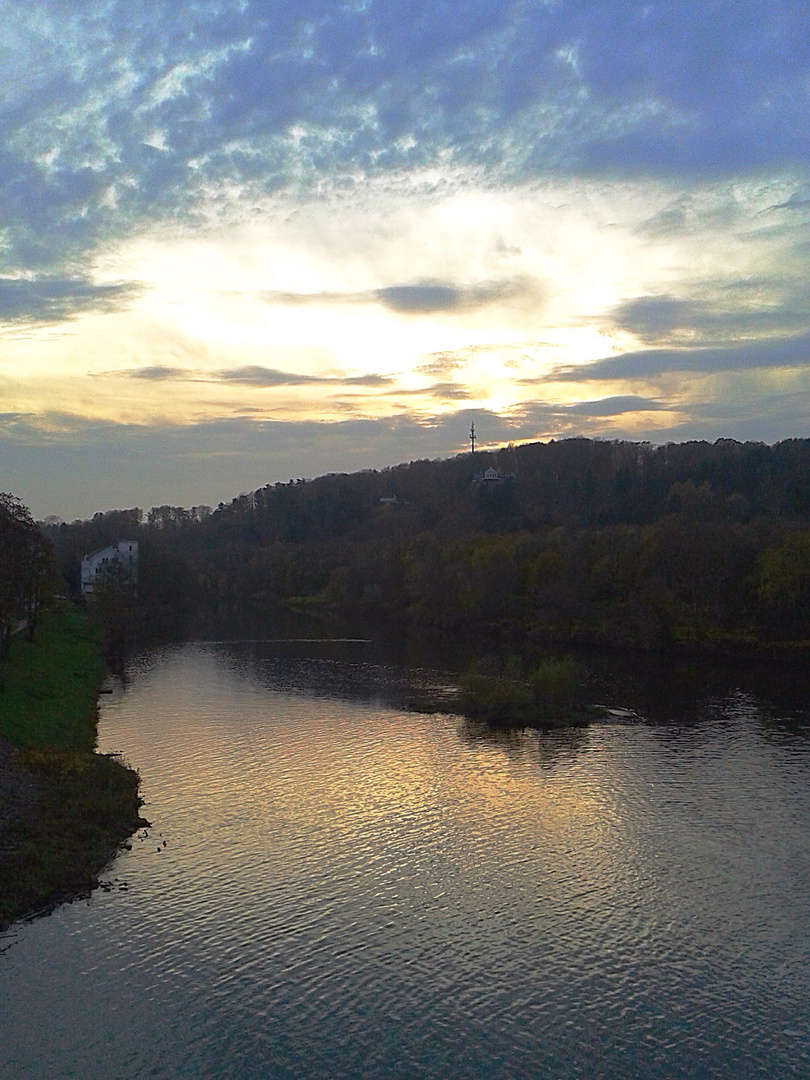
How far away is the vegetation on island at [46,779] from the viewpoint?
18.3 m

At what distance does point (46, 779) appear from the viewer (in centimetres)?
2362

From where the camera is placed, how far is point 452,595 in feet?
230

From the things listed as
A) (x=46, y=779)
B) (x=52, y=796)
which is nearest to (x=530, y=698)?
(x=46, y=779)

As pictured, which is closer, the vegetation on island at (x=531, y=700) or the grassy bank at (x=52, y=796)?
the grassy bank at (x=52, y=796)

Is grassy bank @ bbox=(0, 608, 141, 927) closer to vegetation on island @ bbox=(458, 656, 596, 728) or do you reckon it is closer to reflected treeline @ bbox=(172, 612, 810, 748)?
reflected treeline @ bbox=(172, 612, 810, 748)

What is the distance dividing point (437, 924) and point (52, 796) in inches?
406

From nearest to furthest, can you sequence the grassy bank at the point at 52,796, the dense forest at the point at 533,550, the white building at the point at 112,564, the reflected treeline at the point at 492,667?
the grassy bank at the point at 52,796 → the reflected treeline at the point at 492,667 → the dense forest at the point at 533,550 → the white building at the point at 112,564

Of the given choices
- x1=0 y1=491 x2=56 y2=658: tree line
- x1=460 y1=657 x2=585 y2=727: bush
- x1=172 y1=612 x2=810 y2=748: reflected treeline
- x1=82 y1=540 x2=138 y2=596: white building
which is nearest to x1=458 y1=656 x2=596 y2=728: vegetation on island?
x1=460 y1=657 x2=585 y2=727: bush

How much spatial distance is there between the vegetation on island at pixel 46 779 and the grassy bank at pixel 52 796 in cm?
2

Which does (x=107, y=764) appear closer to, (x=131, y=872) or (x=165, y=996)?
(x=131, y=872)

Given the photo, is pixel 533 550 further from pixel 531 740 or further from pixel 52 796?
pixel 52 796

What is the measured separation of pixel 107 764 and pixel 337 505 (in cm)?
9669

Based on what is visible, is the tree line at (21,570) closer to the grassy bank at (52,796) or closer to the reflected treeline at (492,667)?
the grassy bank at (52,796)

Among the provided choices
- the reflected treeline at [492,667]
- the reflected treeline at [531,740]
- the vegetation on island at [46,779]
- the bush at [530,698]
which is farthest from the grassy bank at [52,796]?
the bush at [530,698]
